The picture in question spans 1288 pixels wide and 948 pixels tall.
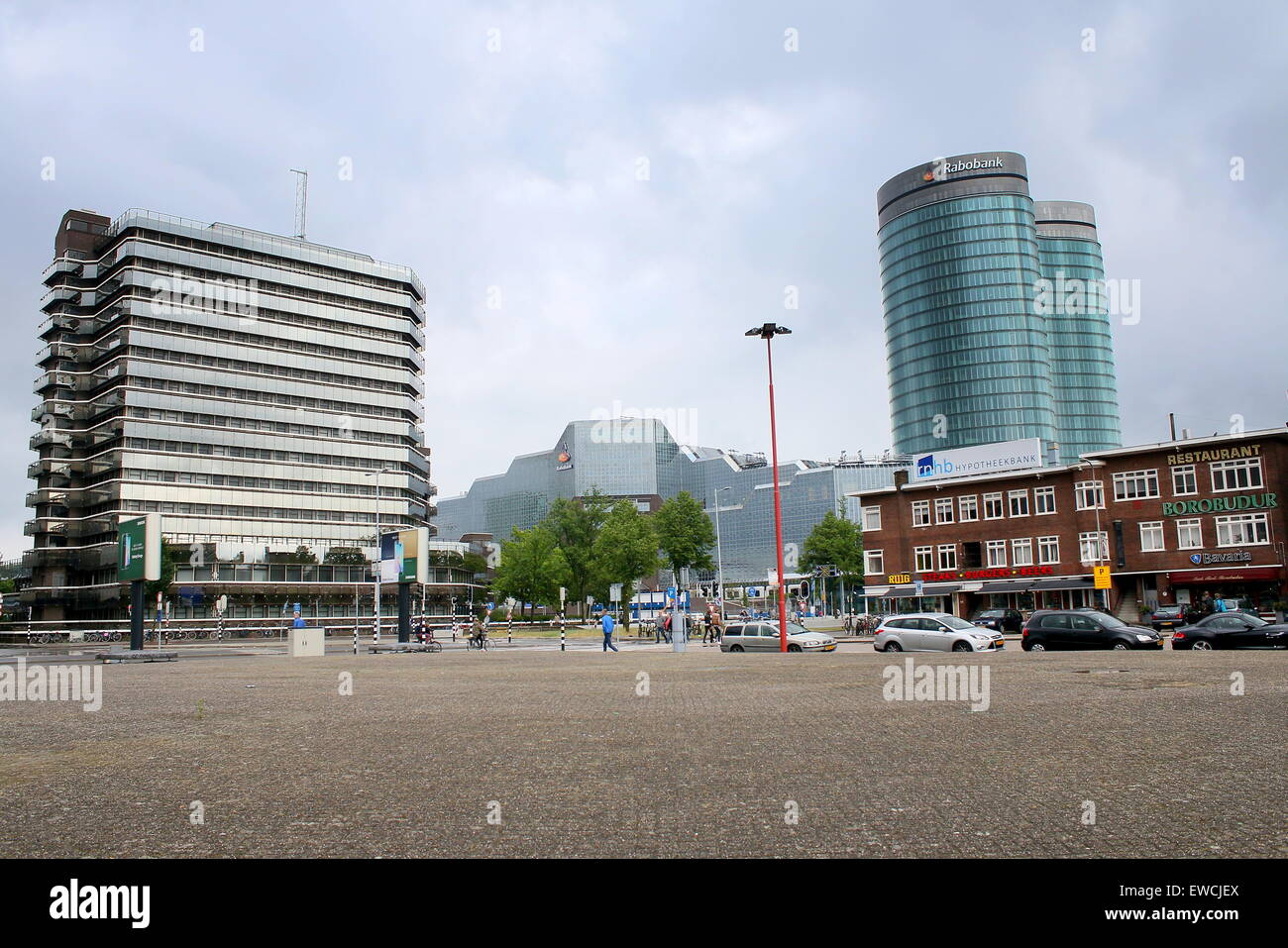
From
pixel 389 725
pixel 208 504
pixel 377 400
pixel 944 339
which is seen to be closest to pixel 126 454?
pixel 208 504

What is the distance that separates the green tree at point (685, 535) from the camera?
7775 cm

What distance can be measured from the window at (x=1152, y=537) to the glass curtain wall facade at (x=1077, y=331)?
123 metres

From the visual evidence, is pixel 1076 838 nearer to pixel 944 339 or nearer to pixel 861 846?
pixel 861 846

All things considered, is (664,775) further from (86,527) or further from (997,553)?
(86,527)

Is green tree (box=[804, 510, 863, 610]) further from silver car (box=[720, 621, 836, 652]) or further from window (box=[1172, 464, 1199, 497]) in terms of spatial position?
silver car (box=[720, 621, 836, 652])

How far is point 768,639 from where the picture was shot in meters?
36.7

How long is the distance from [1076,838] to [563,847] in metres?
3.16

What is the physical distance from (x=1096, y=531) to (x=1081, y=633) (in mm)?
35559

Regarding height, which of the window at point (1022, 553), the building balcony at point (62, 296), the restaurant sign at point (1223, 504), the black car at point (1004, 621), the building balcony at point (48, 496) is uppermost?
the building balcony at point (62, 296)

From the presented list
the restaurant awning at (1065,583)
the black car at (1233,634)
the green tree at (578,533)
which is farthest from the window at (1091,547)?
the green tree at (578,533)

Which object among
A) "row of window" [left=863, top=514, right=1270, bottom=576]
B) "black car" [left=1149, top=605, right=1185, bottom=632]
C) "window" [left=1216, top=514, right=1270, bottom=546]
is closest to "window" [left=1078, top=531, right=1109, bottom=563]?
"row of window" [left=863, top=514, right=1270, bottom=576]

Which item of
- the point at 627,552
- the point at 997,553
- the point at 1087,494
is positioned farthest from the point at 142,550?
the point at 1087,494

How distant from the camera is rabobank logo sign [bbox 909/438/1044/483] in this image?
7100 centimetres

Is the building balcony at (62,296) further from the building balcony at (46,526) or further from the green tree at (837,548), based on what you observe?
the green tree at (837,548)
